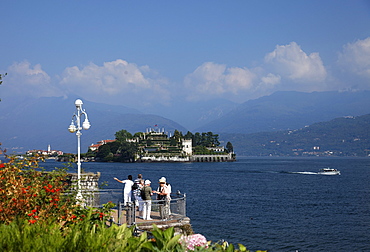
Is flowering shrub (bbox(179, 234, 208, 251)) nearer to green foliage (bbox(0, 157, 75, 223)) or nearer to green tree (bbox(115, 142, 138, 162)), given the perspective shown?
green foliage (bbox(0, 157, 75, 223))

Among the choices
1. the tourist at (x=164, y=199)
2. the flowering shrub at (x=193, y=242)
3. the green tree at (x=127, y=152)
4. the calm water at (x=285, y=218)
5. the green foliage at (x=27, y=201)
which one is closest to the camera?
the flowering shrub at (x=193, y=242)

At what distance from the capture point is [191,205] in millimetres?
40812

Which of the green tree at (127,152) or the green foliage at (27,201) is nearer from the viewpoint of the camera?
the green foliage at (27,201)

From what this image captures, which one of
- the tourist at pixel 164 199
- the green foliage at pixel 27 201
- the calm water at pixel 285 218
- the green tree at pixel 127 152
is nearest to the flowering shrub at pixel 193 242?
the green foliage at pixel 27 201

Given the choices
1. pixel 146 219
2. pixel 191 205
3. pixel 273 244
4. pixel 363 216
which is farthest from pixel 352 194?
pixel 146 219

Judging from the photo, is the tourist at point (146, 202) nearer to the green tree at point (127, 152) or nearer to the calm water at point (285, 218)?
the calm water at point (285, 218)

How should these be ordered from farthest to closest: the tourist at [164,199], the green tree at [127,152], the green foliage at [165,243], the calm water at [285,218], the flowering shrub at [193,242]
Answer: the green tree at [127,152] < the calm water at [285,218] < the tourist at [164,199] < the flowering shrub at [193,242] < the green foliage at [165,243]

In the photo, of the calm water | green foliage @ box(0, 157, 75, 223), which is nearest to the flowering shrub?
green foliage @ box(0, 157, 75, 223)

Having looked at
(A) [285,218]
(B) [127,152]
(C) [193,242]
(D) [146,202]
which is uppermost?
(B) [127,152]

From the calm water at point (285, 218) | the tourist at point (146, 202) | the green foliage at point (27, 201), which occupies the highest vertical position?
the green foliage at point (27, 201)

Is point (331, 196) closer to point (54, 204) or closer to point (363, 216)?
point (363, 216)

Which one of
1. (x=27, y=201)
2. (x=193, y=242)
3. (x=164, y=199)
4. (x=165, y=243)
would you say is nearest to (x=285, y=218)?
(x=164, y=199)

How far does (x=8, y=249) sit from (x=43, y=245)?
525 mm

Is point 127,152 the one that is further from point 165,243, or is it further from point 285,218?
point 165,243
